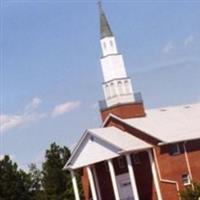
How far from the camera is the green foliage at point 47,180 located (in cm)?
6831

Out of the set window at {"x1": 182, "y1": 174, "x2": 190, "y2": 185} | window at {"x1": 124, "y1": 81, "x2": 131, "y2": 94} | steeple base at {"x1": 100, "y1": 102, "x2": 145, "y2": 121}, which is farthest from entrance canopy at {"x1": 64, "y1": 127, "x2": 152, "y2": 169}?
window at {"x1": 182, "y1": 174, "x2": 190, "y2": 185}

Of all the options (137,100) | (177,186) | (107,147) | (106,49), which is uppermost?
(106,49)

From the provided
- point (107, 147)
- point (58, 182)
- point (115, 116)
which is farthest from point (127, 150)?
point (58, 182)

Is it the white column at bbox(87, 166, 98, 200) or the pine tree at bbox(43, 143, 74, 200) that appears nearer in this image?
the white column at bbox(87, 166, 98, 200)

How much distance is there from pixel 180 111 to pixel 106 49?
29.4ft

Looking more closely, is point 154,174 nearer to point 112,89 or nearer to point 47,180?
point 112,89

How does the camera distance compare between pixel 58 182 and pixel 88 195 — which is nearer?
pixel 88 195

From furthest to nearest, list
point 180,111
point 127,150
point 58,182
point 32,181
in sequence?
point 32,181 → point 58,182 → point 180,111 → point 127,150

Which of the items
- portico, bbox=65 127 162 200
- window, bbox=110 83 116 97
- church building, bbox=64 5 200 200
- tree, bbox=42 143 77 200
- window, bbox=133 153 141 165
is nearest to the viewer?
portico, bbox=65 127 162 200

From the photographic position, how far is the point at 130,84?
5600 centimetres

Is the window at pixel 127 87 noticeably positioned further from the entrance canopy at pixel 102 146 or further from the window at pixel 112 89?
the entrance canopy at pixel 102 146

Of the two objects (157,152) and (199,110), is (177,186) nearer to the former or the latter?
(157,152)

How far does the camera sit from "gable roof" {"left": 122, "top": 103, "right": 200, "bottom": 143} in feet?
173

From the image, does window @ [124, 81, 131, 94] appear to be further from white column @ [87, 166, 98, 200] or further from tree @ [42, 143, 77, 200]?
tree @ [42, 143, 77, 200]
